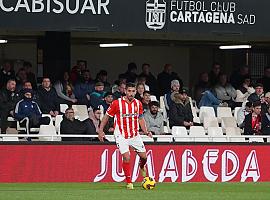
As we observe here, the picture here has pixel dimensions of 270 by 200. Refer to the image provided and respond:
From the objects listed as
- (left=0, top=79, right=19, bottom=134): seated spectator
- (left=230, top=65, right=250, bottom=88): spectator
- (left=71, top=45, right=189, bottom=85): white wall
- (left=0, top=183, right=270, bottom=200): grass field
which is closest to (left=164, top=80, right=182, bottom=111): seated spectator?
(left=230, top=65, right=250, bottom=88): spectator

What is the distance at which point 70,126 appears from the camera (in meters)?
25.5

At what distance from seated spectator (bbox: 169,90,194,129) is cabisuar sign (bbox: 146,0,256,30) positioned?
5.86 ft

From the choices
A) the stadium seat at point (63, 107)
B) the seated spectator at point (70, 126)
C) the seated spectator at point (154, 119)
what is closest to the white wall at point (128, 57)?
the stadium seat at point (63, 107)

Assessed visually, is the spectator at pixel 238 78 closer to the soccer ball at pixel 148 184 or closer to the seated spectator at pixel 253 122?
the seated spectator at pixel 253 122

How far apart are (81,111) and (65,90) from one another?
4.16 feet

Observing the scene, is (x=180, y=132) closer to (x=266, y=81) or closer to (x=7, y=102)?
(x=7, y=102)

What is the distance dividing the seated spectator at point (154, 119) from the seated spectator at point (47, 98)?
2109 millimetres

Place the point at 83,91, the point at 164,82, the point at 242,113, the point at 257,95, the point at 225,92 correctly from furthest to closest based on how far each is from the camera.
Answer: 1. the point at 225,92
2. the point at 164,82
3. the point at 257,95
4. the point at 242,113
5. the point at 83,91

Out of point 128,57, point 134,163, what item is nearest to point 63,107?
point 134,163

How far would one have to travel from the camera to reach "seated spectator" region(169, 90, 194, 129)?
2711 cm

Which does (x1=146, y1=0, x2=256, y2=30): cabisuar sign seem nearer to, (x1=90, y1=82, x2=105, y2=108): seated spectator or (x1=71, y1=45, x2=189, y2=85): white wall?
(x1=90, y1=82, x2=105, y2=108): seated spectator

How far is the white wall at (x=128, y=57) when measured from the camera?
3451 centimetres

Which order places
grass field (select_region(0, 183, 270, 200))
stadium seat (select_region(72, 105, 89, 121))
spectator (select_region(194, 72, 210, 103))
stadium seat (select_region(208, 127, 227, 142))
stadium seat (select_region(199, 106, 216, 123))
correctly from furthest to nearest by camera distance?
spectator (select_region(194, 72, 210, 103))
stadium seat (select_region(199, 106, 216, 123))
stadium seat (select_region(72, 105, 89, 121))
stadium seat (select_region(208, 127, 227, 142))
grass field (select_region(0, 183, 270, 200))

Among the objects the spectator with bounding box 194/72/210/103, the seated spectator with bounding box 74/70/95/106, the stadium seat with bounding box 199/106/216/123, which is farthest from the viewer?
the spectator with bounding box 194/72/210/103
